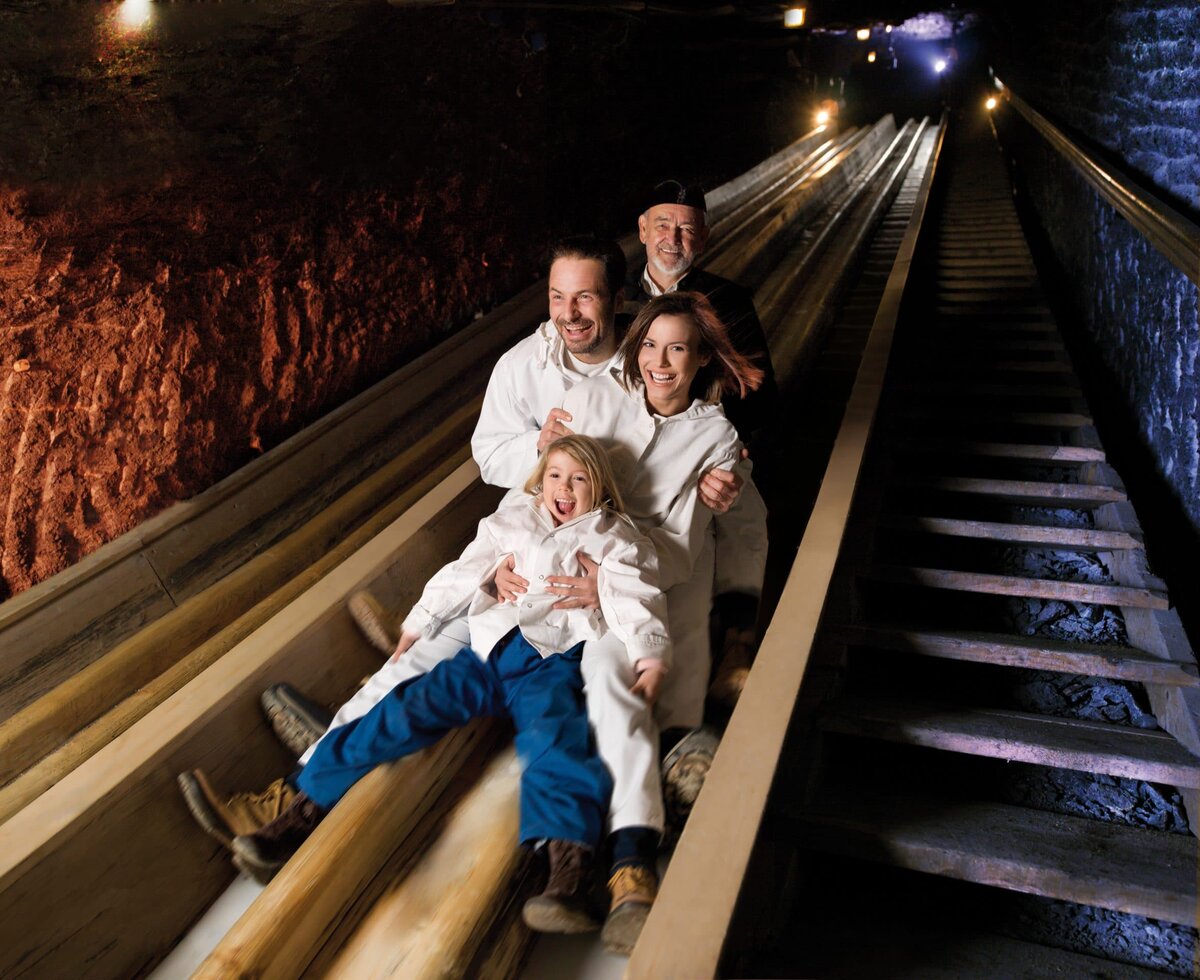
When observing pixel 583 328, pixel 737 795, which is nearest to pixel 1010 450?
pixel 583 328

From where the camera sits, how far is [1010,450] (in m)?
3.18

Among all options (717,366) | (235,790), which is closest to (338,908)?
(235,790)

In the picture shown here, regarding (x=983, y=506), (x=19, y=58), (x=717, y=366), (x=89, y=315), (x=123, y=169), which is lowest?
(x=983, y=506)

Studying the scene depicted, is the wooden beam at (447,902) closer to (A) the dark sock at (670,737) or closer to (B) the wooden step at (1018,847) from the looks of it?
(A) the dark sock at (670,737)

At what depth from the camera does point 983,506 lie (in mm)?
3322

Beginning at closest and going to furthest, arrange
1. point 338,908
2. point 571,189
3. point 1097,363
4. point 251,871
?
point 338,908 < point 251,871 < point 1097,363 < point 571,189

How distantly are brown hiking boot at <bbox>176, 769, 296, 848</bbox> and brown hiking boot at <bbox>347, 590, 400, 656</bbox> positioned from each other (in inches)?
19.3

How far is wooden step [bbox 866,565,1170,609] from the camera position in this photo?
2264 millimetres

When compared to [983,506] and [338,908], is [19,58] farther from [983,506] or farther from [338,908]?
[983,506]

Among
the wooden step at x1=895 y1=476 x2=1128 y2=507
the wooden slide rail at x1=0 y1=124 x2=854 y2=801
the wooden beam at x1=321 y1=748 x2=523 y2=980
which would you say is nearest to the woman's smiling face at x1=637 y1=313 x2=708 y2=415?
the wooden beam at x1=321 y1=748 x2=523 y2=980

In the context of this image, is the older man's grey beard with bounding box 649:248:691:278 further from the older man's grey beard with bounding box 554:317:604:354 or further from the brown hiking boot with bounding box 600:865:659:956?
the brown hiking boot with bounding box 600:865:659:956

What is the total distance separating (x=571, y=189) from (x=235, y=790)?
6.45 metres

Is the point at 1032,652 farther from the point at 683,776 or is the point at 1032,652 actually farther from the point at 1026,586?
the point at 683,776

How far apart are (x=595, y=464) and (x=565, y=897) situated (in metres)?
0.88
